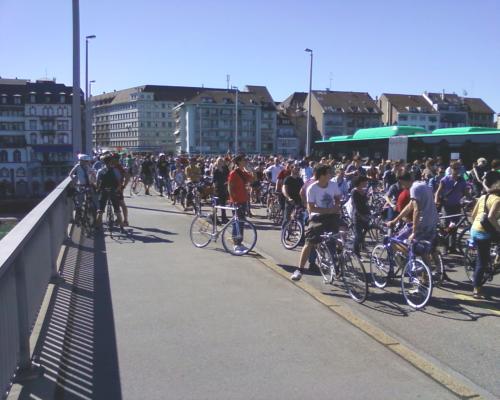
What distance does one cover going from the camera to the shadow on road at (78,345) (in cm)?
421

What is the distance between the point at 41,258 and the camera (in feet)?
20.1

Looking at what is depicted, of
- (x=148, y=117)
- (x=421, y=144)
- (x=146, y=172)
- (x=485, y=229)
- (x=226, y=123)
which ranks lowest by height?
(x=485, y=229)

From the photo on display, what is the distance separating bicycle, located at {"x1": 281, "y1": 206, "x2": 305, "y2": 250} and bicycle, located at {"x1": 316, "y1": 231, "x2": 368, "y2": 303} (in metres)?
2.76

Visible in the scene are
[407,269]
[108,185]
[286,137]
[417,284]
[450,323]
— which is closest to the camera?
[450,323]

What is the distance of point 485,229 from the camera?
6.99 m

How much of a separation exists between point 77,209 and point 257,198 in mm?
9253

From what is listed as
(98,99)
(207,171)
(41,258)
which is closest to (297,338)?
(41,258)

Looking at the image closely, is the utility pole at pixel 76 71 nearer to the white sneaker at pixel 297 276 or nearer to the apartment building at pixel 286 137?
the white sneaker at pixel 297 276

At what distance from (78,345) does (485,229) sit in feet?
17.0

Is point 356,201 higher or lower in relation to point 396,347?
higher

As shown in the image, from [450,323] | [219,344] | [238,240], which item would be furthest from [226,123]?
[219,344]

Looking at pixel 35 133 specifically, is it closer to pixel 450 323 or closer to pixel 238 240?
pixel 238 240

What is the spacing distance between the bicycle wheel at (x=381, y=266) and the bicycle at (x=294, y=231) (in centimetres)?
278

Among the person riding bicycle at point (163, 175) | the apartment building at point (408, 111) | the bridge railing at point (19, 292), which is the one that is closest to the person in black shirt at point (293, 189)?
the bridge railing at point (19, 292)
